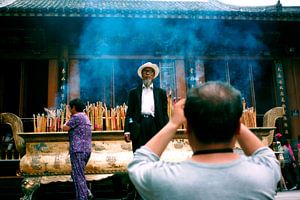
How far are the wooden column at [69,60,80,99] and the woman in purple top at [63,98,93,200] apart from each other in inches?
148

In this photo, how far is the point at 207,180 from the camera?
965mm

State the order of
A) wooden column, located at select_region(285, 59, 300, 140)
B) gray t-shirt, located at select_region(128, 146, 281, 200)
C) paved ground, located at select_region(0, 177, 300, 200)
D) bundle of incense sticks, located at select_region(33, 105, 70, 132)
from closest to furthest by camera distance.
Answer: gray t-shirt, located at select_region(128, 146, 281, 200) → bundle of incense sticks, located at select_region(33, 105, 70, 132) → paved ground, located at select_region(0, 177, 300, 200) → wooden column, located at select_region(285, 59, 300, 140)

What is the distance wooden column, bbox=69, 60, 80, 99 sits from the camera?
332 inches

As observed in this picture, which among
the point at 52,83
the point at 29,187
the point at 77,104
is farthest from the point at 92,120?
the point at 52,83

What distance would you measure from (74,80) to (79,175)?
4320mm

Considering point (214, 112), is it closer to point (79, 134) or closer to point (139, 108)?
point (139, 108)

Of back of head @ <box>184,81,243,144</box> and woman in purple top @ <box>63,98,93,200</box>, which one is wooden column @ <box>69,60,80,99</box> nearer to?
woman in purple top @ <box>63,98,93,200</box>

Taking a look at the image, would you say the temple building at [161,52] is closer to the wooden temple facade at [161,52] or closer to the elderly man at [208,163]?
the wooden temple facade at [161,52]

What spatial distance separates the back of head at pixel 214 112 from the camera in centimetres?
100

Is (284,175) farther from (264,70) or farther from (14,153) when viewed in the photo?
(14,153)

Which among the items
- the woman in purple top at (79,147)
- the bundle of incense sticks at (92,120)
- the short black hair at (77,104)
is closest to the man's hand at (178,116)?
the woman in purple top at (79,147)

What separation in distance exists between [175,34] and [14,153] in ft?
16.7

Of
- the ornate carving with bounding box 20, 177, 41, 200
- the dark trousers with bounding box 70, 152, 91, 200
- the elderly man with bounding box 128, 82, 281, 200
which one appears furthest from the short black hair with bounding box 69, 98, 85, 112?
the elderly man with bounding box 128, 82, 281, 200

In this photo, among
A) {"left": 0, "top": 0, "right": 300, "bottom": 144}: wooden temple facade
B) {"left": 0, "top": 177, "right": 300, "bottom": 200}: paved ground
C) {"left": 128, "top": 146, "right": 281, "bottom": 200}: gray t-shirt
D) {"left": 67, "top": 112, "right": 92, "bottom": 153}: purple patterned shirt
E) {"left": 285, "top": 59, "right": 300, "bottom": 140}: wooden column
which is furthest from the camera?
{"left": 285, "top": 59, "right": 300, "bottom": 140}: wooden column
